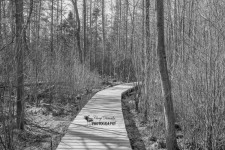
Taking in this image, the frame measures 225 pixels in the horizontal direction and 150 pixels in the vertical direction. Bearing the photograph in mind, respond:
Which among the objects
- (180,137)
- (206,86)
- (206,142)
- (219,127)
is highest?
(206,86)

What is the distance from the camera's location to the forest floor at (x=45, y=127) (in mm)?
4898

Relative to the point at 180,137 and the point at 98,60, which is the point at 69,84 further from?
the point at 98,60

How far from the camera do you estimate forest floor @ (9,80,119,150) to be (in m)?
4.90

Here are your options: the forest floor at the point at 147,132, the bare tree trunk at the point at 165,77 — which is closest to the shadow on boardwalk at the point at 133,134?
the forest floor at the point at 147,132

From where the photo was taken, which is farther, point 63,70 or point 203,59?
point 63,70

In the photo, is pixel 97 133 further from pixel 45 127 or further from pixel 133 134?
pixel 45 127

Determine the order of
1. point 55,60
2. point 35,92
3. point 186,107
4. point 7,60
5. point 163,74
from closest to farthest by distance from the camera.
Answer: point 7,60, point 163,74, point 186,107, point 35,92, point 55,60

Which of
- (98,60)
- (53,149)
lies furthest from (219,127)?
(98,60)

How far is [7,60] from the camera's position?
10.8 feet

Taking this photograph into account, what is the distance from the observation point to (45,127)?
623cm

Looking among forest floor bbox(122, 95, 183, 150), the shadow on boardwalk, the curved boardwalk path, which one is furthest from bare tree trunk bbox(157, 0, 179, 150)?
the shadow on boardwalk

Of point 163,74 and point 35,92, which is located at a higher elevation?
point 163,74

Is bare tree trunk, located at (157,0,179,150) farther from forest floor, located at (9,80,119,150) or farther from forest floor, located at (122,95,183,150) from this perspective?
forest floor, located at (9,80,119,150)

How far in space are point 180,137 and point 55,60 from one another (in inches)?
226
